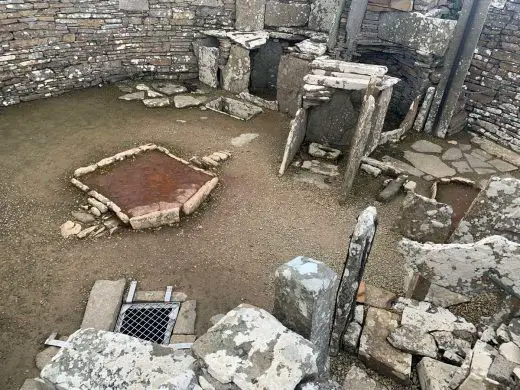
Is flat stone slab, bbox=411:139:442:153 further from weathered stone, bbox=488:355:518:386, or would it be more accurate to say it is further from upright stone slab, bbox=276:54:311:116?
weathered stone, bbox=488:355:518:386

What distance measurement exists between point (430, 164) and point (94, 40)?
8.13 meters

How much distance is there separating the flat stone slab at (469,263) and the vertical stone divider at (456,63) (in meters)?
5.69

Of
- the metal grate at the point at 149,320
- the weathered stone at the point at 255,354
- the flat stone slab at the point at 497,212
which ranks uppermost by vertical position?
the flat stone slab at the point at 497,212

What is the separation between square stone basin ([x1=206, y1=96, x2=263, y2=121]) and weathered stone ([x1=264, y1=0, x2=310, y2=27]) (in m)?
2.26

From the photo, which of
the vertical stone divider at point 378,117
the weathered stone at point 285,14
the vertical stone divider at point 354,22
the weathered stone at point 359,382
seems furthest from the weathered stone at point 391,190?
the weathered stone at point 285,14

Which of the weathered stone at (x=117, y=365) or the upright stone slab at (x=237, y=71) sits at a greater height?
the upright stone slab at (x=237, y=71)

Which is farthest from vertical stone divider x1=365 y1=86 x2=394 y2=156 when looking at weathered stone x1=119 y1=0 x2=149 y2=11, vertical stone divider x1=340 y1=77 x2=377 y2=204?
weathered stone x1=119 y1=0 x2=149 y2=11

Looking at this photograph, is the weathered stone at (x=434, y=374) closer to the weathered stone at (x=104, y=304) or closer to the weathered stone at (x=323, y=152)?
the weathered stone at (x=104, y=304)

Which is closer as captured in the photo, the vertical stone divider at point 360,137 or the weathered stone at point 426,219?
the weathered stone at point 426,219

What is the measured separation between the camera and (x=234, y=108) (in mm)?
9930

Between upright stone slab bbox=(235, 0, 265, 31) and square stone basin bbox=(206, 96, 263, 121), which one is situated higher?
upright stone slab bbox=(235, 0, 265, 31)

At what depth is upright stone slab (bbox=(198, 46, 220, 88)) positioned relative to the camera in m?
10.4

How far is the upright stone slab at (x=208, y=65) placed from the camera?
10.4 m

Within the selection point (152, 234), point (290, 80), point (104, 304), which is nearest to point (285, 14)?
point (290, 80)
